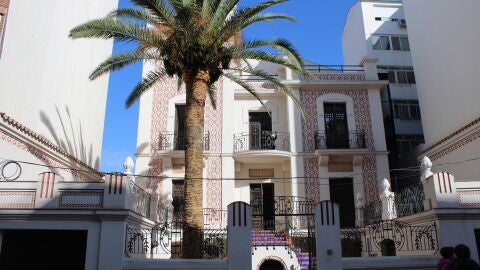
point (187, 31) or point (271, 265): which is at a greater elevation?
point (187, 31)

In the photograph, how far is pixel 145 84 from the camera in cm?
1475

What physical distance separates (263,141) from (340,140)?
3.35m

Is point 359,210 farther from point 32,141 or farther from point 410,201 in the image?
point 32,141

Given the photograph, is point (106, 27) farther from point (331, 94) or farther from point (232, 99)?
point (331, 94)

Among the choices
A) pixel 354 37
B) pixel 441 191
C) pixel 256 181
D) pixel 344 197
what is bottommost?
pixel 441 191

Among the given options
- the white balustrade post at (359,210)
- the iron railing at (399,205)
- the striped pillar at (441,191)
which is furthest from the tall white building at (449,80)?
the striped pillar at (441,191)

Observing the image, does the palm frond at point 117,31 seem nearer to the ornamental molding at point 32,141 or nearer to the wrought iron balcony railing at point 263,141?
the ornamental molding at point 32,141

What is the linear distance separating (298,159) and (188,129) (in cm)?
852

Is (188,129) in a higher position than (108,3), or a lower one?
lower

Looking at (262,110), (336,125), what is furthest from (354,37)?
(262,110)

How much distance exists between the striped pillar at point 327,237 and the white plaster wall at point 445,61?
741 centimetres

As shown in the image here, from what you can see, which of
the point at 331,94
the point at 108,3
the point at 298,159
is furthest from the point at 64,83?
the point at 331,94

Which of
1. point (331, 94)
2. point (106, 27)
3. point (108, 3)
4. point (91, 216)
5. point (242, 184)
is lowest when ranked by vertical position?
point (91, 216)

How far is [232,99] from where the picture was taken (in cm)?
1989
